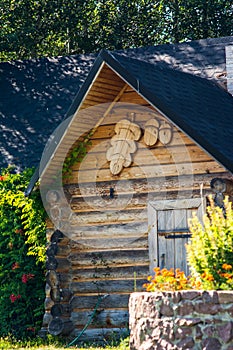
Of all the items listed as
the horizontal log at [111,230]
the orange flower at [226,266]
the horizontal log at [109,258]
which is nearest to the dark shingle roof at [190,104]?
the horizontal log at [111,230]

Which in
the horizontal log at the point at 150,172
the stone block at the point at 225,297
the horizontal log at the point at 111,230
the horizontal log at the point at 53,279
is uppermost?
the horizontal log at the point at 150,172

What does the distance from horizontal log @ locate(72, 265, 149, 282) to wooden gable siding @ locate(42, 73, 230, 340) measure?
0.05ft

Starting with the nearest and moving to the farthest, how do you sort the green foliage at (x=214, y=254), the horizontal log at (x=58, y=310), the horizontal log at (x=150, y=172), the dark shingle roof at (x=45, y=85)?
the green foliage at (x=214, y=254)
the horizontal log at (x=150, y=172)
the horizontal log at (x=58, y=310)
the dark shingle roof at (x=45, y=85)

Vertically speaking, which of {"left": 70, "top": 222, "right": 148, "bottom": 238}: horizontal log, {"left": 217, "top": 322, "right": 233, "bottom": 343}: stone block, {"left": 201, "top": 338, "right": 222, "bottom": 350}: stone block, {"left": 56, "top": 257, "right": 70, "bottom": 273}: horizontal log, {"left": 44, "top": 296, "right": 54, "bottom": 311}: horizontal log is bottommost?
{"left": 201, "top": 338, "right": 222, "bottom": 350}: stone block

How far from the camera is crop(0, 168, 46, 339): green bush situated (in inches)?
632

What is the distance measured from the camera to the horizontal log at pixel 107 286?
1470cm

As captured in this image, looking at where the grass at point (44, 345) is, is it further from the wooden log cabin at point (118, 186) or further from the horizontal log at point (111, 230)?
the horizontal log at point (111, 230)

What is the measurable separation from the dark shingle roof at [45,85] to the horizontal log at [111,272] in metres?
A: 3.70

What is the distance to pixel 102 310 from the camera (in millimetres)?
14820

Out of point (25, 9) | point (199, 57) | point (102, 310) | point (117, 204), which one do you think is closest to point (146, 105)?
point (117, 204)

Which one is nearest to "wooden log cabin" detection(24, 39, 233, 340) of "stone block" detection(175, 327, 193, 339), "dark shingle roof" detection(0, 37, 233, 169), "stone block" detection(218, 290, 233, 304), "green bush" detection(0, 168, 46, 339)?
"green bush" detection(0, 168, 46, 339)

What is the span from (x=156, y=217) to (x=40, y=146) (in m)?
4.74

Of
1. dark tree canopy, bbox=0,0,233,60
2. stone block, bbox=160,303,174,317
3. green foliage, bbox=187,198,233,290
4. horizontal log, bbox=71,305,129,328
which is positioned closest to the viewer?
stone block, bbox=160,303,174,317

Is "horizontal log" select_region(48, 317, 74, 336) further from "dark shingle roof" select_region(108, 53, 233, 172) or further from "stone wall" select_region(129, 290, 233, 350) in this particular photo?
"stone wall" select_region(129, 290, 233, 350)
